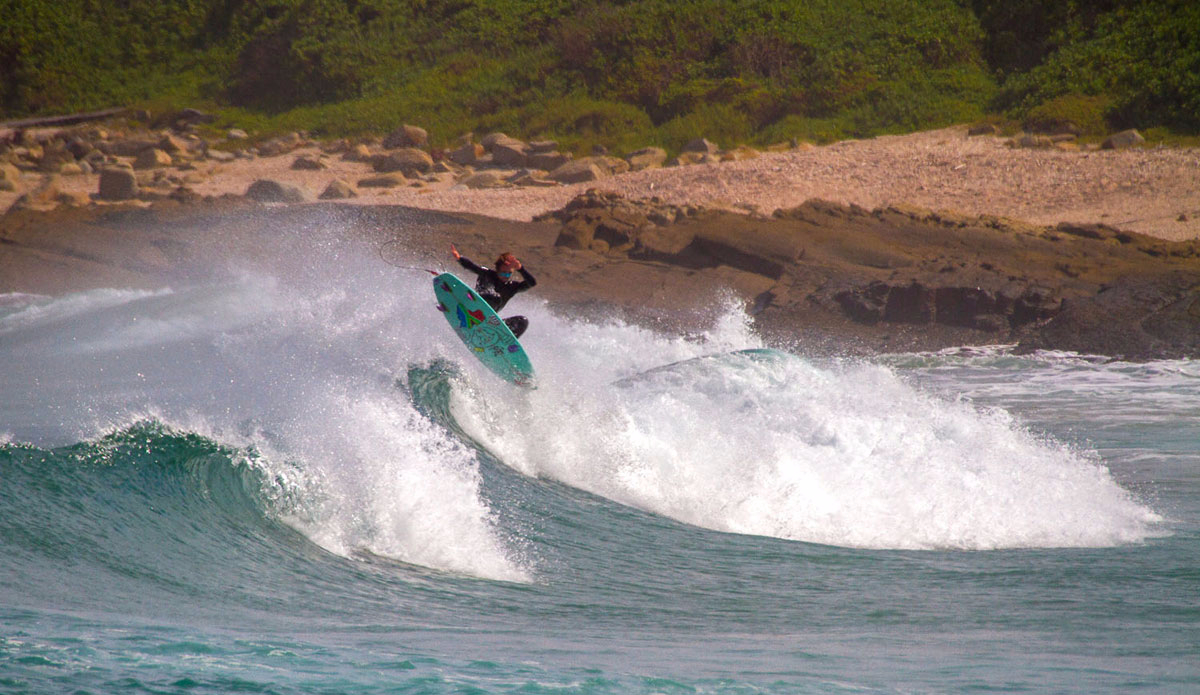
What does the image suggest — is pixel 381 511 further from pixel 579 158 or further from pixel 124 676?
pixel 579 158

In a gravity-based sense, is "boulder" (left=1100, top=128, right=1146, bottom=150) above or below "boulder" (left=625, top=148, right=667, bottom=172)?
below

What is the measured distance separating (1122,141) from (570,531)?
21439mm

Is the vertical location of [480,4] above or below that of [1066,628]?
above

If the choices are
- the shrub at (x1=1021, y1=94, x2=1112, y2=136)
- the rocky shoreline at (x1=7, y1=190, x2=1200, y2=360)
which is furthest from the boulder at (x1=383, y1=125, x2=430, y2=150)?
the shrub at (x1=1021, y1=94, x2=1112, y2=136)

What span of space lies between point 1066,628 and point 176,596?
15.3 ft

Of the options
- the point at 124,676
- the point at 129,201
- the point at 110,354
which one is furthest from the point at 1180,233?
the point at 129,201

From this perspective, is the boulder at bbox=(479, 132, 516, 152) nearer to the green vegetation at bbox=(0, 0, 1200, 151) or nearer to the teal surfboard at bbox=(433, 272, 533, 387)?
the green vegetation at bbox=(0, 0, 1200, 151)

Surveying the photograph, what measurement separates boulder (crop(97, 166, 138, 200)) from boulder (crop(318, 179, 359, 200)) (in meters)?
4.67

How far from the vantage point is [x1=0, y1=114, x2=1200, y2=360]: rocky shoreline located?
57.3 ft

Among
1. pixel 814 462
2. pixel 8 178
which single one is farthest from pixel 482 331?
pixel 8 178

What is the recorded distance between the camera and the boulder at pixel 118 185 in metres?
27.0

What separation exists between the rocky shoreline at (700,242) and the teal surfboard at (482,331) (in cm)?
860

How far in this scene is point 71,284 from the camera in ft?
74.1

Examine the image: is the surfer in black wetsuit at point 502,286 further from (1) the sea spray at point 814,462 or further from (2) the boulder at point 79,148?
(2) the boulder at point 79,148
